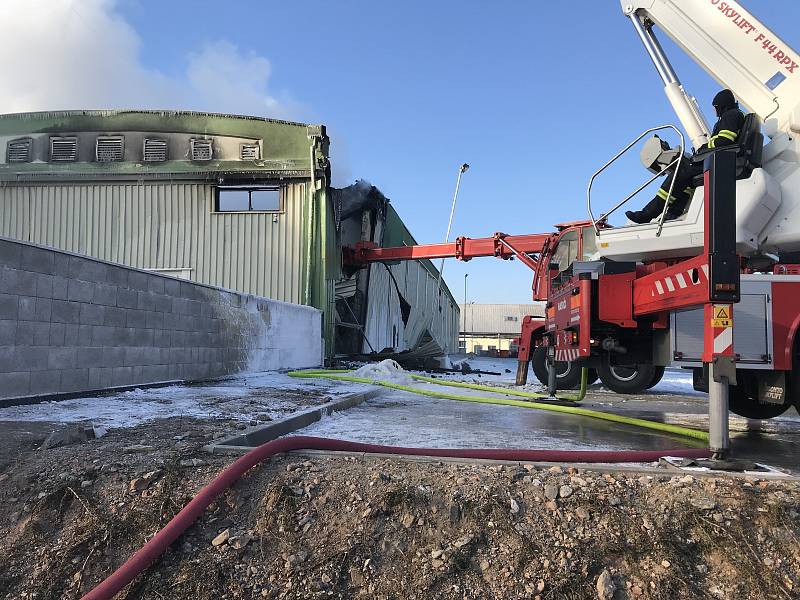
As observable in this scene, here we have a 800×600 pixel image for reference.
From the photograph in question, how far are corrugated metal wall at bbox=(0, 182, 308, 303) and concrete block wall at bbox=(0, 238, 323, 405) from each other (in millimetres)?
5130

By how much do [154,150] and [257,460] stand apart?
1531cm

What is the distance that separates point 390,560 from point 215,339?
8.11 metres

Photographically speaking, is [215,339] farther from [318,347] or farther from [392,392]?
[318,347]

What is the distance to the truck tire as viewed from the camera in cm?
1034

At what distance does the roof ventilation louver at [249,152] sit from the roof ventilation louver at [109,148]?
3.57 metres

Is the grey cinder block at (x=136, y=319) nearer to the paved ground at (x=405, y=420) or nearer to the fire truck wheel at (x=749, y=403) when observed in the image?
the paved ground at (x=405, y=420)

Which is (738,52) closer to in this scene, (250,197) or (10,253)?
(10,253)

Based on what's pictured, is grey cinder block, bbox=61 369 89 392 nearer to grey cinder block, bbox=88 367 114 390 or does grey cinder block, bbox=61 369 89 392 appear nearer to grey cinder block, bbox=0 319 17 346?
grey cinder block, bbox=88 367 114 390

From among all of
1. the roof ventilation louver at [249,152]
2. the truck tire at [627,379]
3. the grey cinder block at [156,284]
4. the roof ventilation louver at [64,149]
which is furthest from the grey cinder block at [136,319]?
the roof ventilation louver at [64,149]

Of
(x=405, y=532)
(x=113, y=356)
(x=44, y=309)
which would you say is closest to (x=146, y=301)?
(x=113, y=356)

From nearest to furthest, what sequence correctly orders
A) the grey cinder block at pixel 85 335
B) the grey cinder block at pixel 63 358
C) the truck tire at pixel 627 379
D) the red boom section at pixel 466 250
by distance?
the grey cinder block at pixel 63 358, the grey cinder block at pixel 85 335, the truck tire at pixel 627 379, the red boom section at pixel 466 250

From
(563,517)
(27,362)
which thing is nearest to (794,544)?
(563,517)

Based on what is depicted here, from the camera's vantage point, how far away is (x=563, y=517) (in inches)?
119

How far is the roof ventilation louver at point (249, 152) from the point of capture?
1630cm
